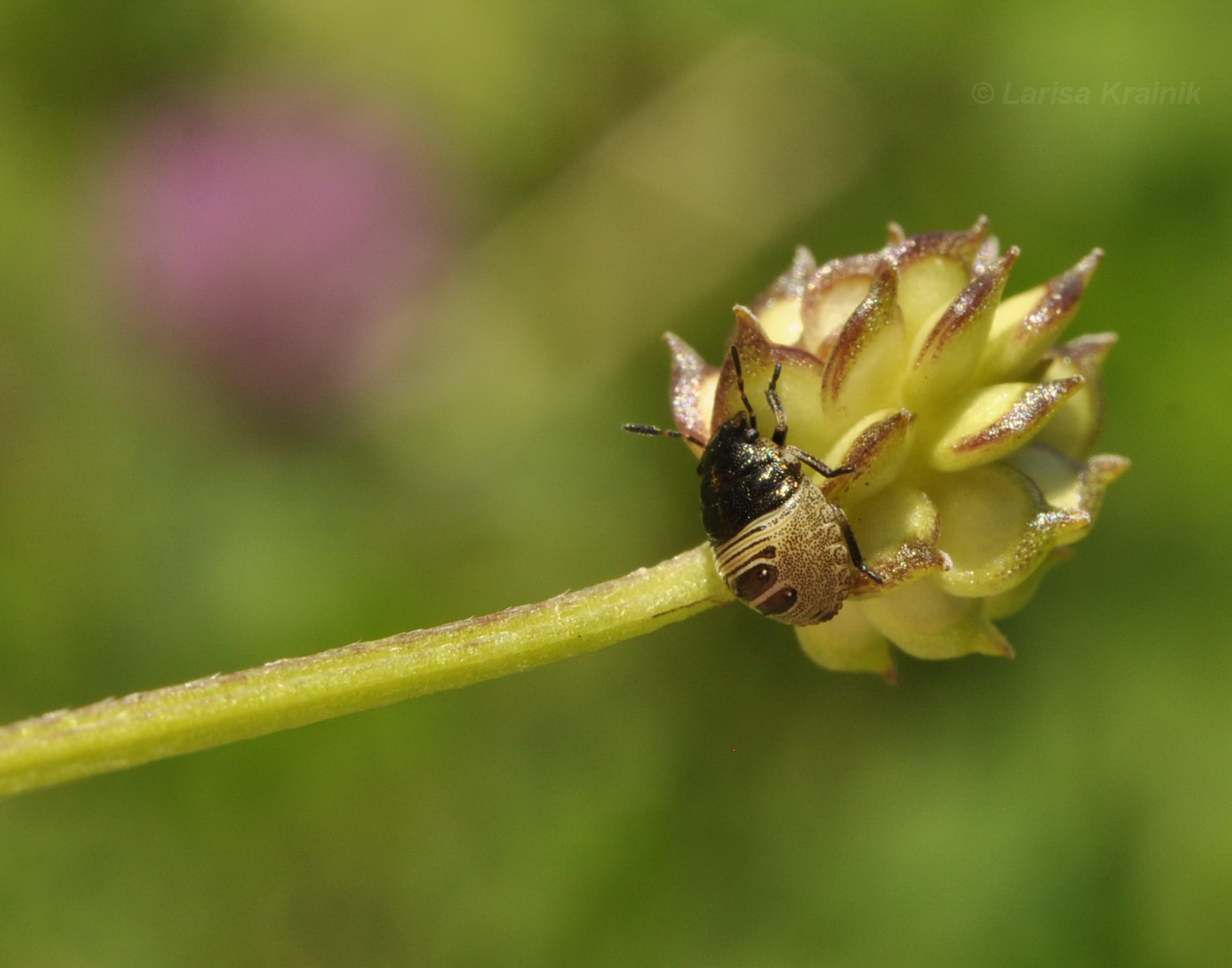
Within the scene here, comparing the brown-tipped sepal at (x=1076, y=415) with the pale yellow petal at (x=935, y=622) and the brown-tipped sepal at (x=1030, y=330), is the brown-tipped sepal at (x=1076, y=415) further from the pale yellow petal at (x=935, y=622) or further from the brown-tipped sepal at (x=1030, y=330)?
the pale yellow petal at (x=935, y=622)

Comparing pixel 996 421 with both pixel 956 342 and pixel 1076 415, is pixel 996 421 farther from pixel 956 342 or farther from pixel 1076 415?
pixel 1076 415

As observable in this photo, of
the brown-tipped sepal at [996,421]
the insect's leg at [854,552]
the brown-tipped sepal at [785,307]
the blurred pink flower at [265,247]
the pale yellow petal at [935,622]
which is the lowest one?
the pale yellow petal at [935,622]

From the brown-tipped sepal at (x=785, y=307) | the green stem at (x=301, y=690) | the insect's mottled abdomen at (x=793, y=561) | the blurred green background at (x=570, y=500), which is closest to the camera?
the green stem at (x=301, y=690)

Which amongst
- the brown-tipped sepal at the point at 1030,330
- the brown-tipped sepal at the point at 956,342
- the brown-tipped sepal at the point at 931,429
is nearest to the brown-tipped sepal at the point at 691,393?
the brown-tipped sepal at the point at 931,429

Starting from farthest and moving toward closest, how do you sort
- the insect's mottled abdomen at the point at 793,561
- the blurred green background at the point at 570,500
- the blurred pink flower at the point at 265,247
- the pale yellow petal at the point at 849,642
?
the blurred pink flower at the point at 265,247
the blurred green background at the point at 570,500
the pale yellow petal at the point at 849,642
the insect's mottled abdomen at the point at 793,561

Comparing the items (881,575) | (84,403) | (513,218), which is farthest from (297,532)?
(881,575)

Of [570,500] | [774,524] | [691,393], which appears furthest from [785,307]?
[570,500]
